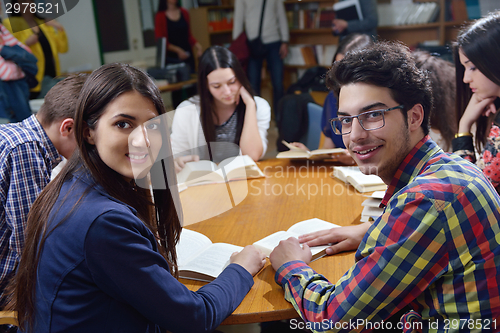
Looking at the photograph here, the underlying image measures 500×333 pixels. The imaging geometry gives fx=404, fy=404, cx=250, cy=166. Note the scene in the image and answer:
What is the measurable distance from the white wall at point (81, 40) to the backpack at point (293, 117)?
355cm

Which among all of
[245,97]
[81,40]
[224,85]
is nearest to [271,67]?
[81,40]

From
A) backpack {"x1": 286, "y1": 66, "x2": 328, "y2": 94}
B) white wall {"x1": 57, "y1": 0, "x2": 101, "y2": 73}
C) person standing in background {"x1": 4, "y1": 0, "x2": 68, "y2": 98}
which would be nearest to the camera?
person standing in background {"x1": 4, "y1": 0, "x2": 68, "y2": 98}

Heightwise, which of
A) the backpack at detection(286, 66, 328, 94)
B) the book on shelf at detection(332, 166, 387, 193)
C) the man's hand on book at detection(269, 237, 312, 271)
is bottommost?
the backpack at detection(286, 66, 328, 94)

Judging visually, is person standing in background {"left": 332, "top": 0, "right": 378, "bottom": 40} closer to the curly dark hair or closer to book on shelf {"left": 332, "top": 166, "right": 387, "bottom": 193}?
book on shelf {"left": 332, "top": 166, "right": 387, "bottom": 193}

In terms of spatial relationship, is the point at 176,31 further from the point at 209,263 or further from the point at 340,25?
the point at 209,263

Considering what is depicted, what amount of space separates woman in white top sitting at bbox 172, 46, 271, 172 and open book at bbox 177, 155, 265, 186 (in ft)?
0.96

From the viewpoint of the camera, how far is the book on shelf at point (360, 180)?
168cm

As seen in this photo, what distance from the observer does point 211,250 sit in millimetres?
1244

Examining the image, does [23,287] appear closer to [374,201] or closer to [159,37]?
[374,201]

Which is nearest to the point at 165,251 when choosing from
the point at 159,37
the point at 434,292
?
the point at 434,292

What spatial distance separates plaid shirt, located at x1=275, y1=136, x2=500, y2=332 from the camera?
2.65ft

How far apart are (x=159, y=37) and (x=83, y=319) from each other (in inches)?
189

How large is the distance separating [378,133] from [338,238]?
39 cm

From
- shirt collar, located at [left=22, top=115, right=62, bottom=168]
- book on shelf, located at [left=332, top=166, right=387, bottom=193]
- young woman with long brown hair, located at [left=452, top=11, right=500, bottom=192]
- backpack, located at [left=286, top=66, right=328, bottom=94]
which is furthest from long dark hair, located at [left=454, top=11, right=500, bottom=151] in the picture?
backpack, located at [left=286, top=66, right=328, bottom=94]
